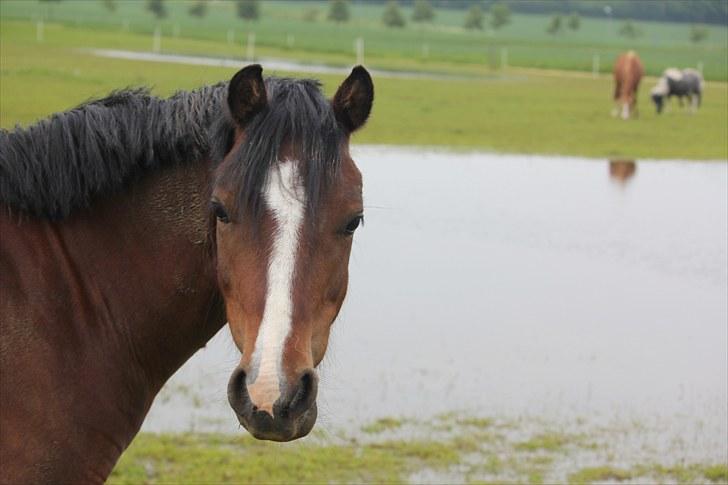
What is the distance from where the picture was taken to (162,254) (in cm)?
356

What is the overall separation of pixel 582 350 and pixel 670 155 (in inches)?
527

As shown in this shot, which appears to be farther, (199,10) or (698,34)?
(199,10)

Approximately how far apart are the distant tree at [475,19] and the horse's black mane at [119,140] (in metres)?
80.0

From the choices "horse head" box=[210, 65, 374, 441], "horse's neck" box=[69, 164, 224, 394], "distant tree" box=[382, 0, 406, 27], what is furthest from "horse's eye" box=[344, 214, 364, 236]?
"distant tree" box=[382, 0, 406, 27]

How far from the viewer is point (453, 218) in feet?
47.7

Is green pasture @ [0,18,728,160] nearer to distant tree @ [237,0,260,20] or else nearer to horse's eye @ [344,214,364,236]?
horse's eye @ [344,214,364,236]

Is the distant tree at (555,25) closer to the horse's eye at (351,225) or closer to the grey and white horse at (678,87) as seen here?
the grey and white horse at (678,87)

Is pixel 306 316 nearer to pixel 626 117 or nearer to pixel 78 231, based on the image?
pixel 78 231

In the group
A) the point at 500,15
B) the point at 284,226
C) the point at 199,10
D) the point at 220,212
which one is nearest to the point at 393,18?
the point at 500,15

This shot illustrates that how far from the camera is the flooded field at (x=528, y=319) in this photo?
7.70 meters

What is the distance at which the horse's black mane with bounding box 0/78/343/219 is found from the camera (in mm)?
3271

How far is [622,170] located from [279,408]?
1759cm

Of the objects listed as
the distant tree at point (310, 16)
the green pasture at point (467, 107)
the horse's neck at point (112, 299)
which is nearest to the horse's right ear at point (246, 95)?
the horse's neck at point (112, 299)

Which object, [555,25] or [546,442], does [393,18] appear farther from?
[546,442]
